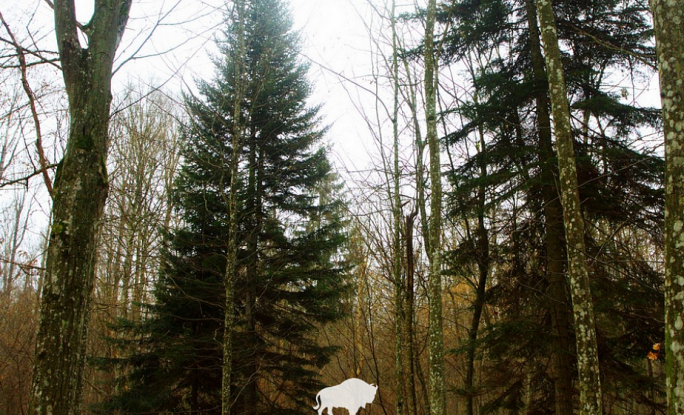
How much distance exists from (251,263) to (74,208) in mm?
6308

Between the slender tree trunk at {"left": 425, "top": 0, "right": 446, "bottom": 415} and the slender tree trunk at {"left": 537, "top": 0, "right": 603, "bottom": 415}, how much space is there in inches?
63.1

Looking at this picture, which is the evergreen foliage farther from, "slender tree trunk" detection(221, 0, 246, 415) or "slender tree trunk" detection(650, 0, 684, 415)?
"slender tree trunk" detection(221, 0, 246, 415)

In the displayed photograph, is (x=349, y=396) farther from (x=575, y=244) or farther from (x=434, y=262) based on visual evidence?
(x=575, y=244)

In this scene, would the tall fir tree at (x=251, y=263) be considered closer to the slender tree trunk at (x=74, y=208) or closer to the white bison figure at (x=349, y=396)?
the white bison figure at (x=349, y=396)

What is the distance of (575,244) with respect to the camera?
498 centimetres

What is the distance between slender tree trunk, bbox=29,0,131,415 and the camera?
304 cm

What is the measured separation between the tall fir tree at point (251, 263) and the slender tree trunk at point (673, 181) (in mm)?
7088

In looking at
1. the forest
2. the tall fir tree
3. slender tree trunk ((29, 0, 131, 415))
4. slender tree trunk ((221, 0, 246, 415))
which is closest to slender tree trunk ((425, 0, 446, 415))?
the forest

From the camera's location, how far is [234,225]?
7.53 m

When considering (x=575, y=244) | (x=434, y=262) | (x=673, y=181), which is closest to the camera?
(x=673, y=181)

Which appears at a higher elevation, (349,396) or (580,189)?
(580,189)

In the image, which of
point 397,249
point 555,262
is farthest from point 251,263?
point 555,262

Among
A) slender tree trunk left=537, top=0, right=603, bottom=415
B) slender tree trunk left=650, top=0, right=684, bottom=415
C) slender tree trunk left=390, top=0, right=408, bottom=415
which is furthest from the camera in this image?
slender tree trunk left=390, top=0, right=408, bottom=415

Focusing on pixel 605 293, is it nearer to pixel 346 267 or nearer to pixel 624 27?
pixel 624 27
